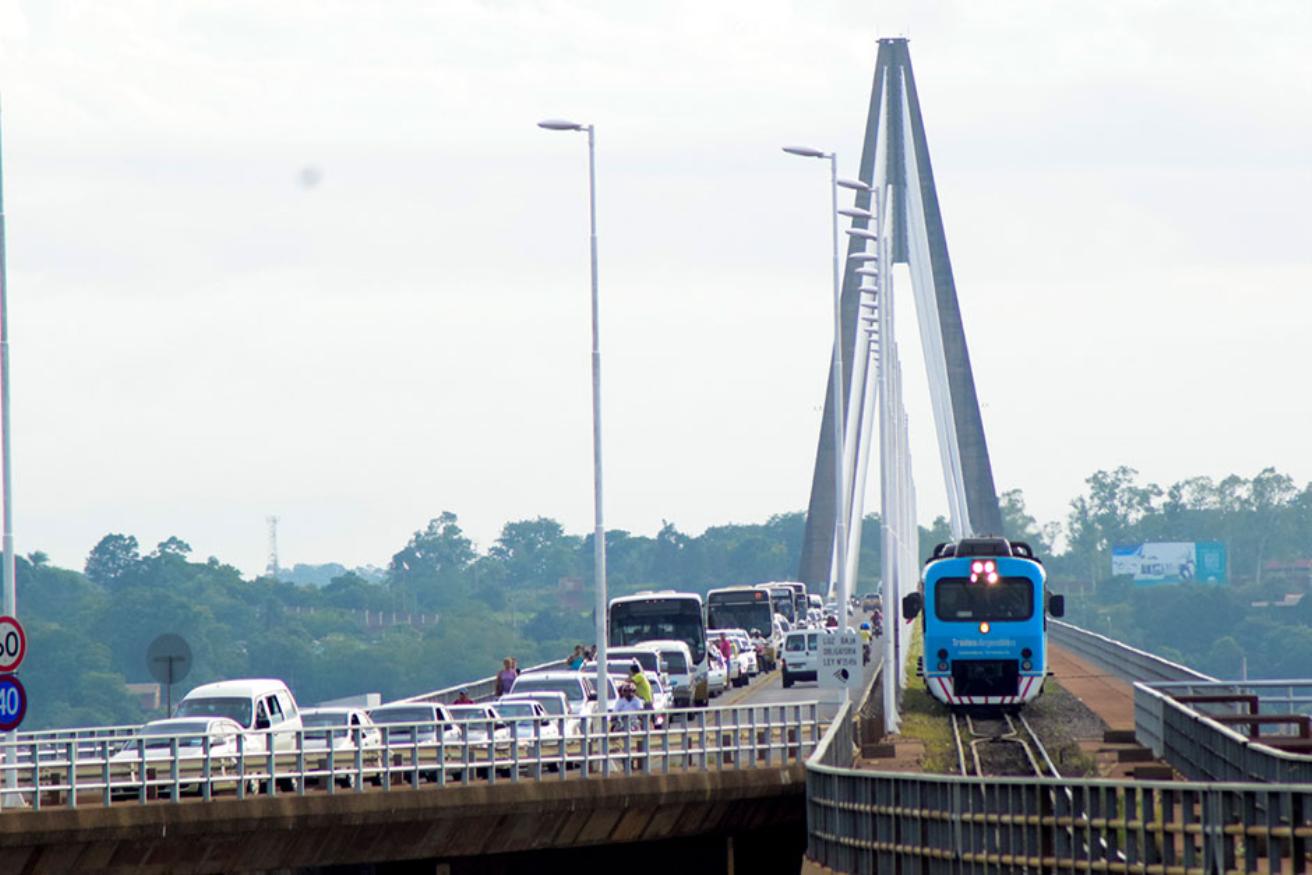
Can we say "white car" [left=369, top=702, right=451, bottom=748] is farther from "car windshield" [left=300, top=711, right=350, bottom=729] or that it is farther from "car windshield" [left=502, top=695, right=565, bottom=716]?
"car windshield" [left=502, top=695, right=565, bottom=716]

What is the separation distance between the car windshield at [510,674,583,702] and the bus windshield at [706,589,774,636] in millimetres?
44626

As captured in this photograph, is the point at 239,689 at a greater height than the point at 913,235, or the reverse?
the point at 913,235

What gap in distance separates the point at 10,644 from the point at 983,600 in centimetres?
2503

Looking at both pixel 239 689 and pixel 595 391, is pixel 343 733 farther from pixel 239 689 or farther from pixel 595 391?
pixel 595 391

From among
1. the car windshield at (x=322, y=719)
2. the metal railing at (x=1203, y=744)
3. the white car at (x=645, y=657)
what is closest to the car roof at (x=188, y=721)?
the car windshield at (x=322, y=719)

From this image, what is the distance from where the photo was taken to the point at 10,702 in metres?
29.2

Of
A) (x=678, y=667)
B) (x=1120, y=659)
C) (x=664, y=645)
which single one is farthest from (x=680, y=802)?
(x=1120, y=659)

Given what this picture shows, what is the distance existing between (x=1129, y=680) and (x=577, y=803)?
29.0m

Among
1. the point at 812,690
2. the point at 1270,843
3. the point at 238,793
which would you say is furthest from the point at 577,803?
the point at 812,690

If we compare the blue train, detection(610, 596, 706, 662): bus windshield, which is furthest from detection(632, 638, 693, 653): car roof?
the blue train

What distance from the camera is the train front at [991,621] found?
50.9 meters

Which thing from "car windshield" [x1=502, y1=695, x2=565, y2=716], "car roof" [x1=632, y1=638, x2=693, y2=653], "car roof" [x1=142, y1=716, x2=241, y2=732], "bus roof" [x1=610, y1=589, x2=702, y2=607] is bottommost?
"car windshield" [x1=502, y1=695, x2=565, y2=716]

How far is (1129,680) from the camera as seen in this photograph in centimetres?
6234

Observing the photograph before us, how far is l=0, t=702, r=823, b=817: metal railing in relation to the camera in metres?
32.0
